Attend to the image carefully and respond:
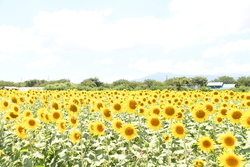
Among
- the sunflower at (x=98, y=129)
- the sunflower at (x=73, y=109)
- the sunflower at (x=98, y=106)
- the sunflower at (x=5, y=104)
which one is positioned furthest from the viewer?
the sunflower at (x=5, y=104)

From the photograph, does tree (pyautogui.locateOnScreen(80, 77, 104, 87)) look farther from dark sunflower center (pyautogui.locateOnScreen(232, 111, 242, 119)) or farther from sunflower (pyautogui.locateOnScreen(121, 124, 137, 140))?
sunflower (pyautogui.locateOnScreen(121, 124, 137, 140))

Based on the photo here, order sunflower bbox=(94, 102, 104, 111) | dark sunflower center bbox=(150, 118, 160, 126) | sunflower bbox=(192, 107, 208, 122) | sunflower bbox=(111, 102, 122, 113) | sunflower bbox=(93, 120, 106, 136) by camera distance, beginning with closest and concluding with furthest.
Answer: sunflower bbox=(93, 120, 106, 136), dark sunflower center bbox=(150, 118, 160, 126), sunflower bbox=(192, 107, 208, 122), sunflower bbox=(111, 102, 122, 113), sunflower bbox=(94, 102, 104, 111)

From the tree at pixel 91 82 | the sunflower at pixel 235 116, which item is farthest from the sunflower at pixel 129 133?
the tree at pixel 91 82

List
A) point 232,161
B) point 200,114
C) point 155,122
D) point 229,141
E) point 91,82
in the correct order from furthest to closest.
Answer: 1. point 91,82
2. point 200,114
3. point 155,122
4. point 229,141
5. point 232,161

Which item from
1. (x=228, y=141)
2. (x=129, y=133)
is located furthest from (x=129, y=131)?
(x=228, y=141)

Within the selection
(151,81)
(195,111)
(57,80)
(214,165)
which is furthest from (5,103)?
(57,80)

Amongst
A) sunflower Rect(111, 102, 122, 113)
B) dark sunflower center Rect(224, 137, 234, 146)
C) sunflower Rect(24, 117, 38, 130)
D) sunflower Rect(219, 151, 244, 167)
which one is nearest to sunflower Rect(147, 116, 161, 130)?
sunflower Rect(111, 102, 122, 113)

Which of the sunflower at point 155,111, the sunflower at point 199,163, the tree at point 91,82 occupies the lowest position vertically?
the sunflower at point 199,163

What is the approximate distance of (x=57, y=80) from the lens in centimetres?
12769

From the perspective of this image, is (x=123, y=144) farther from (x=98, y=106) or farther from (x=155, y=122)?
(x=98, y=106)

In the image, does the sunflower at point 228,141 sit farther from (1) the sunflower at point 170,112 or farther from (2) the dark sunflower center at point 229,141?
(1) the sunflower at point 170,112

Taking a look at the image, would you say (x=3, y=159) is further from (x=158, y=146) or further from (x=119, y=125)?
(x=158, y=146)

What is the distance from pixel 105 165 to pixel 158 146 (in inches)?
50.5

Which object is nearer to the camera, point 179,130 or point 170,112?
point 179,130
